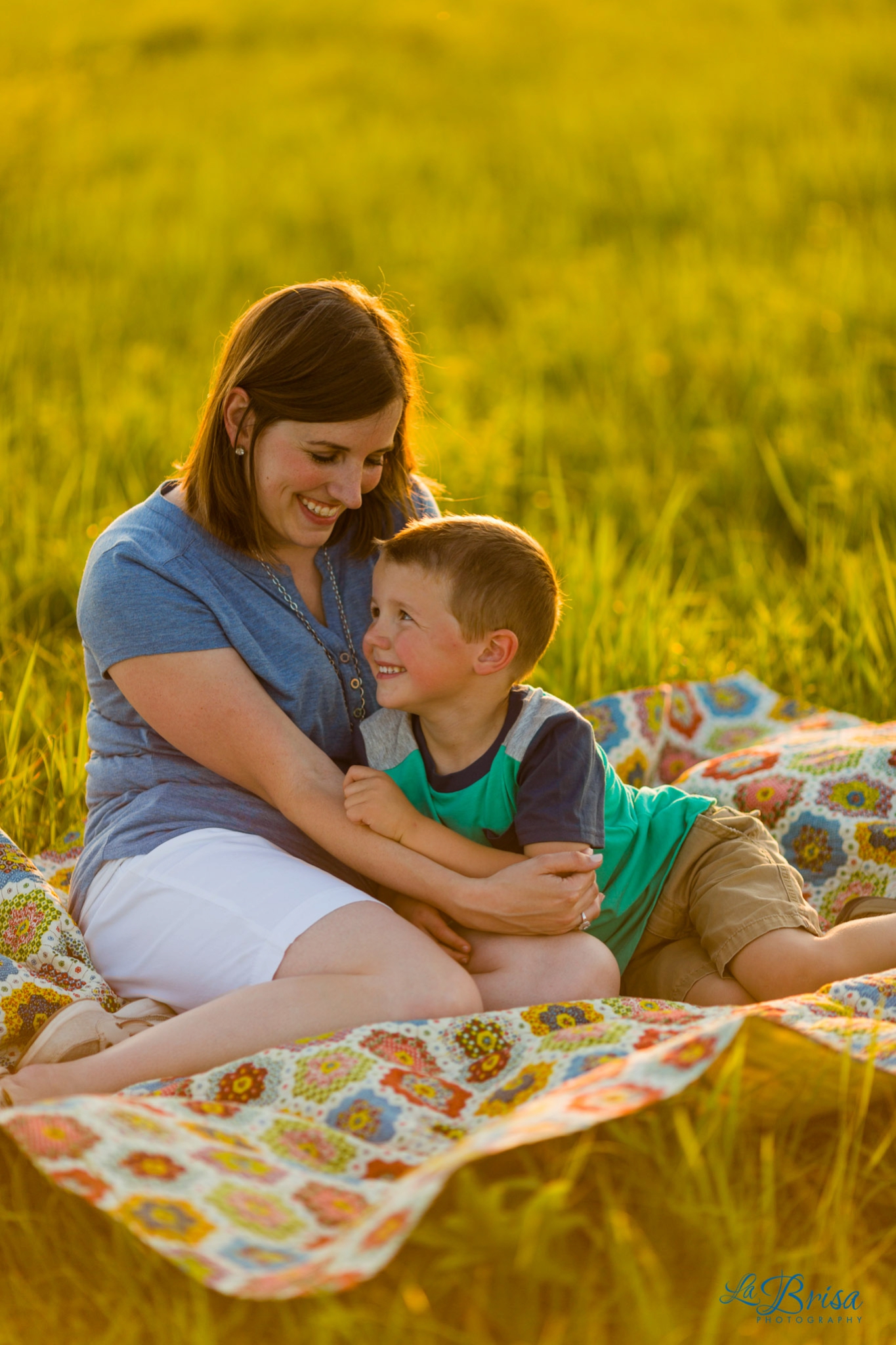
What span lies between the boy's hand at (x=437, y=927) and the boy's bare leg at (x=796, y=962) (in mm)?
555

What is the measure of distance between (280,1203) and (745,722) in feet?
8.01

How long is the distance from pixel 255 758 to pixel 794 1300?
1374 mm

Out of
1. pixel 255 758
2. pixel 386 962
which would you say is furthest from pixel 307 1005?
pixel 255 758

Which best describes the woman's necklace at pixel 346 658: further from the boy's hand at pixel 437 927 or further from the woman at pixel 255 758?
the boy's hand at pixel 437 927

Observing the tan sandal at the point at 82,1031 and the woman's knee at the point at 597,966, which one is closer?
the tan sandal at the point at 82,1031

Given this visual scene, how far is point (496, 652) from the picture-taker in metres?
2.53

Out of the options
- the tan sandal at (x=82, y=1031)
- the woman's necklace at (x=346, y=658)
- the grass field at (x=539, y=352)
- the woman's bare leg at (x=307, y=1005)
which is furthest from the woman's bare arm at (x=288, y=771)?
the grass field at (x=539, y=352)

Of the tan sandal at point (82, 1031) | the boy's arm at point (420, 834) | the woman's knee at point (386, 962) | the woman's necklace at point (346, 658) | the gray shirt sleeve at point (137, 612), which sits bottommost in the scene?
the tan sandal at point (82, 1031)

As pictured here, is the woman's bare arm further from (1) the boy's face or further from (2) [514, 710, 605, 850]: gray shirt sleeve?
(1) the boy's face

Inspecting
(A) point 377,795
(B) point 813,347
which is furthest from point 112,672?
(B) point 813,347

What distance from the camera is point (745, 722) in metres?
3.83

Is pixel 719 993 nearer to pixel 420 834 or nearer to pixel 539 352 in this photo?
pixel 420 834

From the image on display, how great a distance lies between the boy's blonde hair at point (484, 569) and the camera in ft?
8.13

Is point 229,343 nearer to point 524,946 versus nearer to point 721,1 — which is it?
point 524,946
